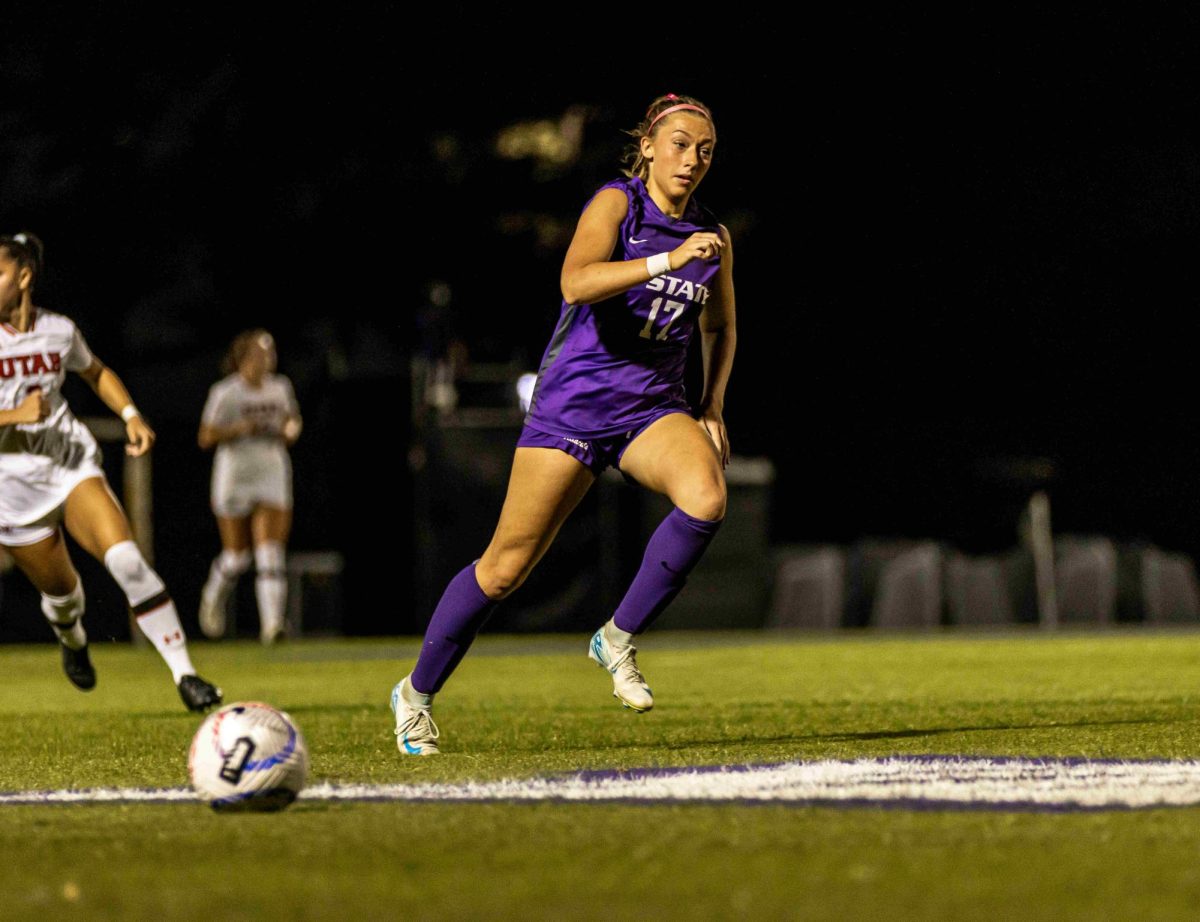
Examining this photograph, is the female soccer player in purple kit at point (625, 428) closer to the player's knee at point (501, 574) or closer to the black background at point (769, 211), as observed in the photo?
the player's knee at point (501, 574)

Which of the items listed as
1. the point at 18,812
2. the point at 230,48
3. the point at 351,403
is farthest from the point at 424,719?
the point at 230,48

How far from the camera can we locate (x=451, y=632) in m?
7.35

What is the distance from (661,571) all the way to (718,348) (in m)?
0.94

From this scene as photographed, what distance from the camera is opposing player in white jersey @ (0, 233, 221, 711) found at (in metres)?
9.35

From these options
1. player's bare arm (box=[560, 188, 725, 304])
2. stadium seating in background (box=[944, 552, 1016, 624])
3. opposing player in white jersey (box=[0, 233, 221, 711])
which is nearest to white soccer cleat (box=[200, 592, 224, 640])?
stadium seating in background (box=[944, 552, 1016, 624])

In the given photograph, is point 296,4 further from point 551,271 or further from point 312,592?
point 312,592

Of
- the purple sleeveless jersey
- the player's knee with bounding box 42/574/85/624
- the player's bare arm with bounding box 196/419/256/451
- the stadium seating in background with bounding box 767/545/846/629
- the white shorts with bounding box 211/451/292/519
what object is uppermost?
the purple sleeveless jersey

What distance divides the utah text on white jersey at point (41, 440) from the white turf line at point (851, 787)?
11.1 ft

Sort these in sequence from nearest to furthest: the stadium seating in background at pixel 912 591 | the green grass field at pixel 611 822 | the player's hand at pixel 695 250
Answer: the green grass field at pixel 611 822
the player's hand at pixel 695 250
the stadium seating in background at pixel 912 591

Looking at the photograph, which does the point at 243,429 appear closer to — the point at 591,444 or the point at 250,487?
the point at 250,487

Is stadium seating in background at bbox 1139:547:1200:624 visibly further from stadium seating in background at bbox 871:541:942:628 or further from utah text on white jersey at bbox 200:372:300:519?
utah text on white jersey at bbox 200:372:300:519

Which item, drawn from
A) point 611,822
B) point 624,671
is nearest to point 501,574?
point 624,671

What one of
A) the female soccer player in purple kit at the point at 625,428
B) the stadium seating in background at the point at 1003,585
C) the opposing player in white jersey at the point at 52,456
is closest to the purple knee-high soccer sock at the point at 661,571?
the female soccer player in purple kit at the point at 625,428

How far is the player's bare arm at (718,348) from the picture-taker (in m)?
7.59
